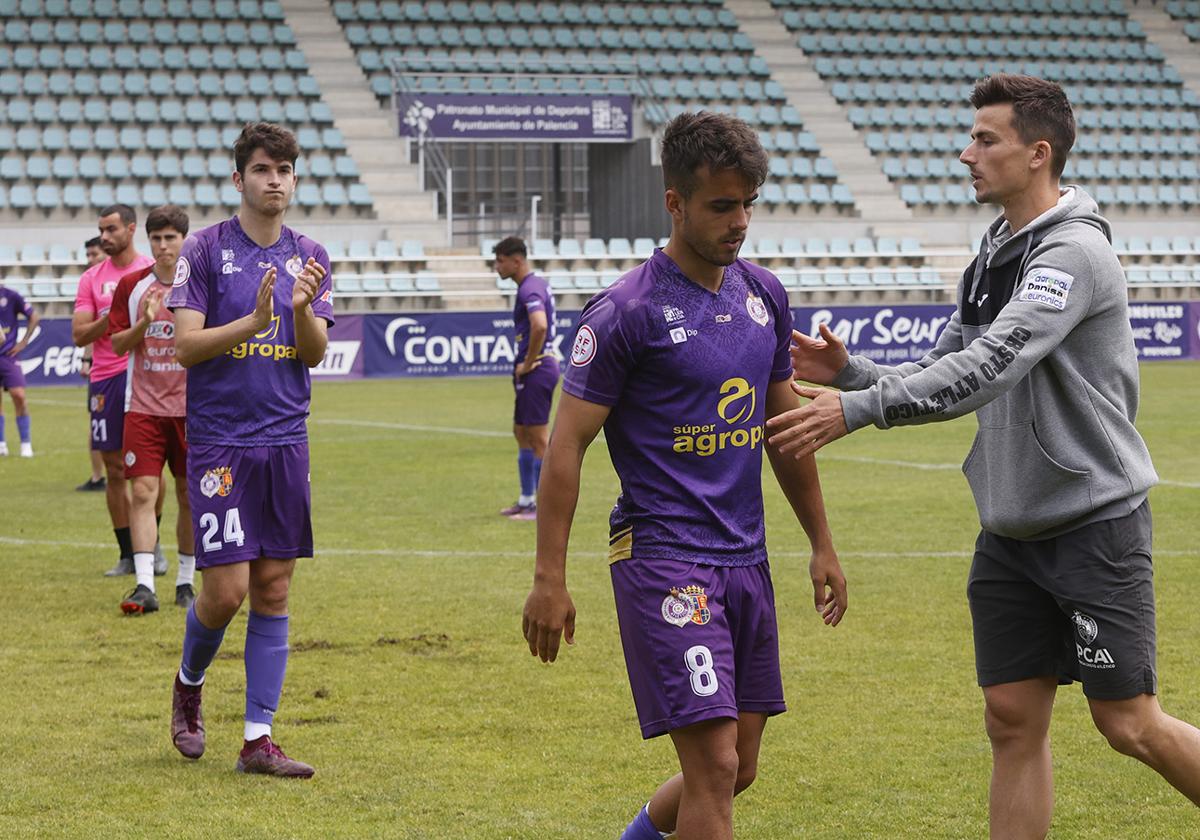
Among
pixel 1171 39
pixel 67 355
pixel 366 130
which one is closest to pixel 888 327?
pixel 366 130

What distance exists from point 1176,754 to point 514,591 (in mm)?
5748

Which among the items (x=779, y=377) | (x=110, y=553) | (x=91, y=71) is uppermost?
(x=91, y=71)

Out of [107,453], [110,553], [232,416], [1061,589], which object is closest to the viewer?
[1061,589]

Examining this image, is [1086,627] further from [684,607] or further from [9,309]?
[9,309]

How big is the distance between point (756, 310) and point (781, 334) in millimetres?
157

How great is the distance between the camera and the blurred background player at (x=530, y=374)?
43.0ft

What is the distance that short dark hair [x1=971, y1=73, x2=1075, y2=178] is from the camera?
14.2 ft

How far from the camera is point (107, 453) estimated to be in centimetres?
1038

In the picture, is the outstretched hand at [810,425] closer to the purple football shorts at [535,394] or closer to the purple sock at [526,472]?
the purple sock at [526,472]

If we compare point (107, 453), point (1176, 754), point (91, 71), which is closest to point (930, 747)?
point (1176, 754)

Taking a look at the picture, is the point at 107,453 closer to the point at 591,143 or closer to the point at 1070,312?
the point at 1070,312

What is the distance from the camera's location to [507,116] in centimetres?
3531

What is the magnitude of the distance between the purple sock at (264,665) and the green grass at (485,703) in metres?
0.25

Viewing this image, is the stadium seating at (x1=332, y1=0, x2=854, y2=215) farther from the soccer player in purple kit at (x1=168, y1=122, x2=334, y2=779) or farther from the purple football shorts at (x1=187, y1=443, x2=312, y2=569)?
the purple football shorts at (x1=187, y1=443, x2=312, y2=569)
